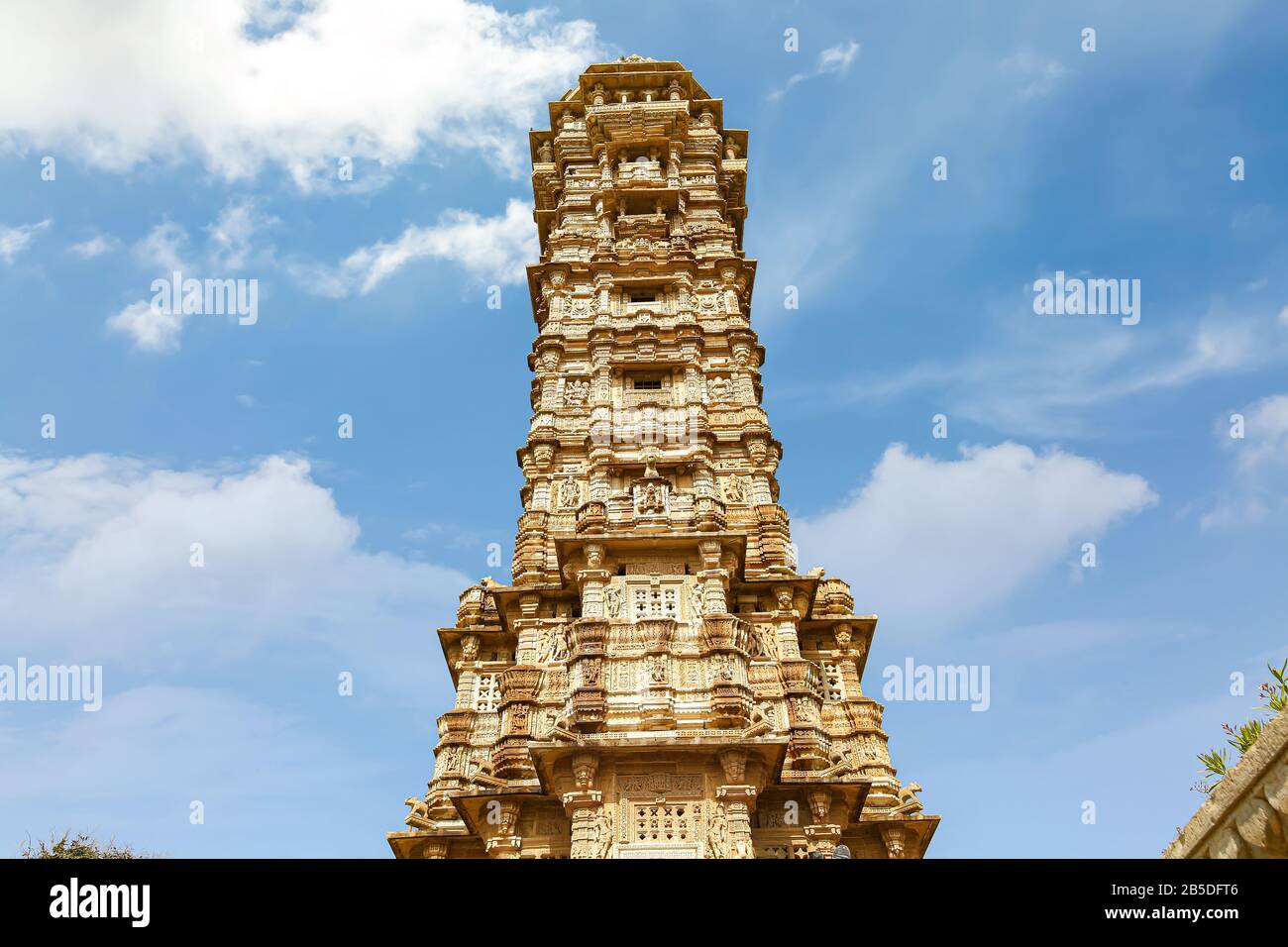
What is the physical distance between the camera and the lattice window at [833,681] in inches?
963

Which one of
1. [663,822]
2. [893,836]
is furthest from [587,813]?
[893,836]

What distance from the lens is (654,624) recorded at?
21.4m

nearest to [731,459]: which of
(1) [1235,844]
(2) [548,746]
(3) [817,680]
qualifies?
(3) [817,680]

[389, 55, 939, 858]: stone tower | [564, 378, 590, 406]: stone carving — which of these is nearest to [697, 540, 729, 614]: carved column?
[389, 55, 939, 858]: stone tower

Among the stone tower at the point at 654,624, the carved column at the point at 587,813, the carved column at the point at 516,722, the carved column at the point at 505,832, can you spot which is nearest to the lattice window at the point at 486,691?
the stone tower at the point at 654,624

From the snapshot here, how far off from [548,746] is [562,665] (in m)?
4.10

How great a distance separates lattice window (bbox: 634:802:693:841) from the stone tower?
43 mm

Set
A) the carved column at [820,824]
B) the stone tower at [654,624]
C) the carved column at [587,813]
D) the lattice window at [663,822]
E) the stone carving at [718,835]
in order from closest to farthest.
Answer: the stone carving at [718,835]
the carved column at [587,813]
the lattice window at [663,822]
the stone tower at [654,624]
the carved column at [820,824]

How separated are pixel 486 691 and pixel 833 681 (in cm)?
966

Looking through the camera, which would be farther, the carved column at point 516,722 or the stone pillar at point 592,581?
the stone pillar at point 592,581

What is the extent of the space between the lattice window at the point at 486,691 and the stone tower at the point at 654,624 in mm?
55

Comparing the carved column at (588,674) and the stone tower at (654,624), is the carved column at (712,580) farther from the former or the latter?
the carved column at (588,674)
